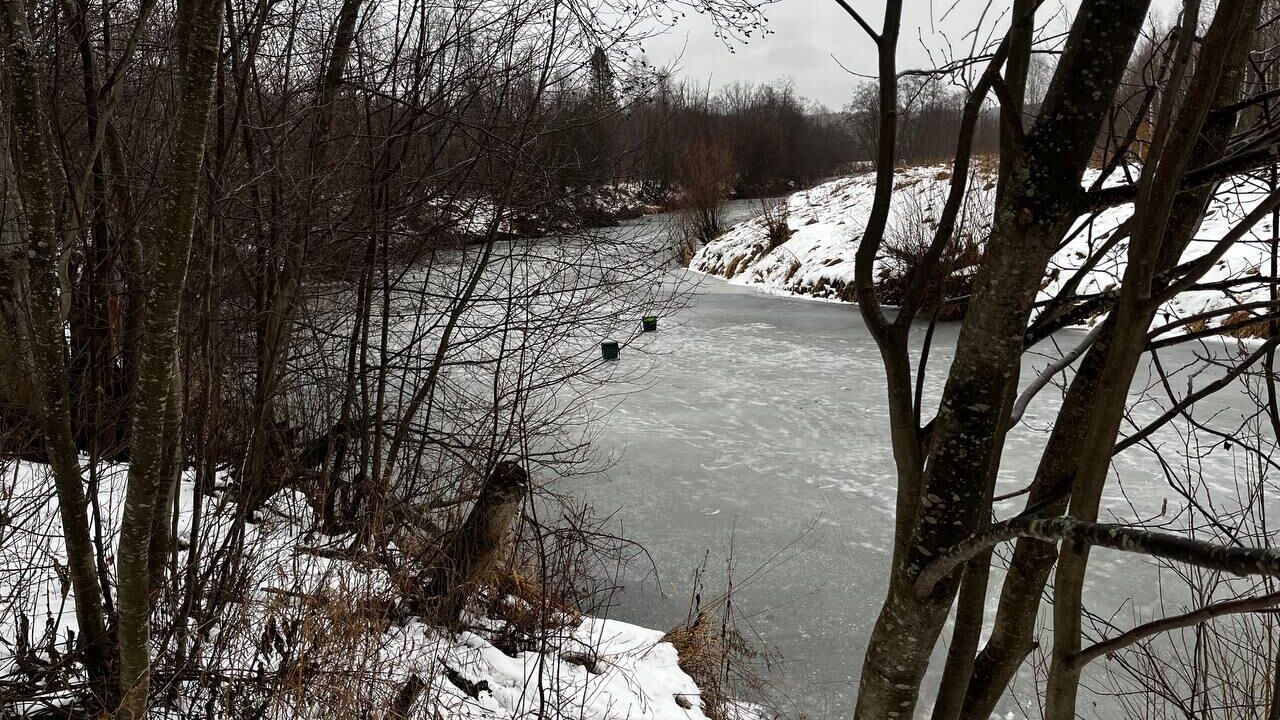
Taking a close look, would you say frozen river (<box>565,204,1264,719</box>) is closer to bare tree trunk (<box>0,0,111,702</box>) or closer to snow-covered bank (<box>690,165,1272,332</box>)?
bare tree trunk (<box>0,0,111,702</box>)

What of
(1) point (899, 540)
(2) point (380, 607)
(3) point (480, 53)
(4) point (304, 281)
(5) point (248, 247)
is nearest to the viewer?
(1) point (899, 540)

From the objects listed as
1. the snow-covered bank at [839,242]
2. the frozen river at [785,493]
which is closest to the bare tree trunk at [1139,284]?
the frozen river at [785,493]

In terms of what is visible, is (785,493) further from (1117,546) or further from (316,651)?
(1117,546)

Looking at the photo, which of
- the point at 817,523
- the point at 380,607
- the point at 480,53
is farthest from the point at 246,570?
the point at 817,523

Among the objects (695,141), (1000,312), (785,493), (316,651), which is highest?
(695,141)

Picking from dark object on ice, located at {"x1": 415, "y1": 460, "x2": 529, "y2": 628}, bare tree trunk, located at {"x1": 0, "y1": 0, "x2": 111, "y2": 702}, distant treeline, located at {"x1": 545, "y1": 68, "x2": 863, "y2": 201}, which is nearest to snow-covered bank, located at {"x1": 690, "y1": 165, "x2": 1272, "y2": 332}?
distant treeline, located at {"x1": 545, "y1": 68, "x2": 863, "y2": 201}

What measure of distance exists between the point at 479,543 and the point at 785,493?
2760 mm

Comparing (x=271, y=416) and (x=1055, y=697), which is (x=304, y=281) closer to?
(x=271, y=416)

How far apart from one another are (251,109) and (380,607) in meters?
2.56

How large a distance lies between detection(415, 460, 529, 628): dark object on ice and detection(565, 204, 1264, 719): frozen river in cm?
87

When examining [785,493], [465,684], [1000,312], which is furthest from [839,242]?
[1000,312]

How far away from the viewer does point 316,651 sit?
291 centimetres

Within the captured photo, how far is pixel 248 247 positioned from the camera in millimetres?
3924

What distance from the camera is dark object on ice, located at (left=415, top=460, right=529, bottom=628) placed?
4180 mm
